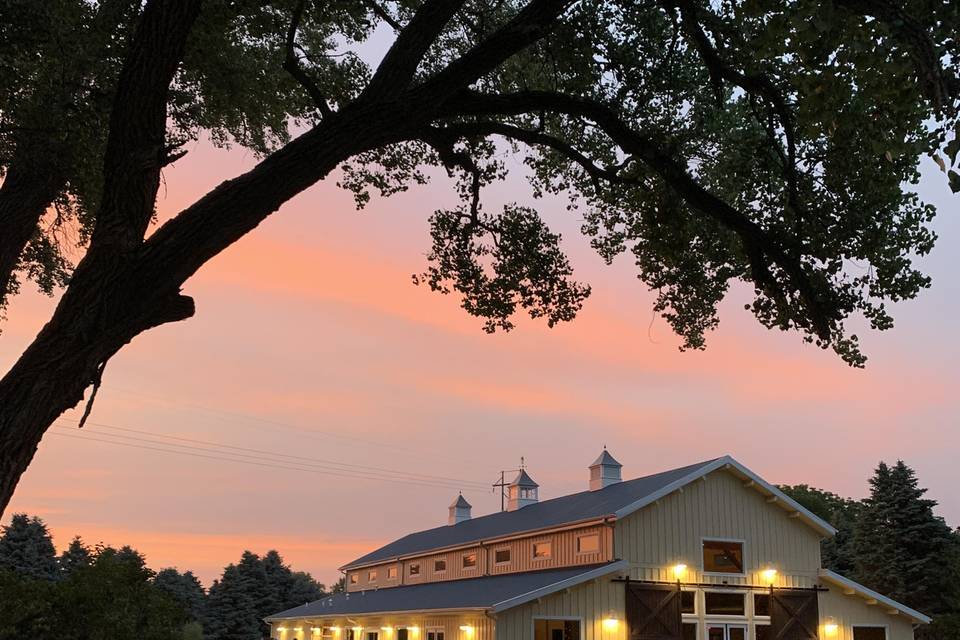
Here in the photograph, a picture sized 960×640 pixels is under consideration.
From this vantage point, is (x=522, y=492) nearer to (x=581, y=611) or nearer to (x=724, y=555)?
(x=724, y=555)

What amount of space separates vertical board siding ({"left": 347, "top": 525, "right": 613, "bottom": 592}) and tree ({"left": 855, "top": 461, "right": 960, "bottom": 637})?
765 inches

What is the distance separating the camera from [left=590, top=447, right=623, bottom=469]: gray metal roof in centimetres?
3036

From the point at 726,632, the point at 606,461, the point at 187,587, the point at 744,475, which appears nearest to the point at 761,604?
the point at 726,632

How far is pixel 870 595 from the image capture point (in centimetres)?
2573

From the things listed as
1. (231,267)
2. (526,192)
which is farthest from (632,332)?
(526,192)

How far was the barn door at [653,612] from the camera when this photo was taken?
76.1 feet

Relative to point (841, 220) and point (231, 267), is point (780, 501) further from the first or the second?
point (841, 220)

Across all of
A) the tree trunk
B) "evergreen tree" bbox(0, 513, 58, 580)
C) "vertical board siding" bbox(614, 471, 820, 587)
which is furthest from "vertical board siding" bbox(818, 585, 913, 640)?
"evergreen tree" bbox(0, 513, 58, 580)

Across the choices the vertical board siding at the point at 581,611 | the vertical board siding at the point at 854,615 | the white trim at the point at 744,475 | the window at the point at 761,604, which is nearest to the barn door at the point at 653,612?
the vertical board siding at the point at 581,611

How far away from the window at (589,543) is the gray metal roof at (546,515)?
54 centimetres

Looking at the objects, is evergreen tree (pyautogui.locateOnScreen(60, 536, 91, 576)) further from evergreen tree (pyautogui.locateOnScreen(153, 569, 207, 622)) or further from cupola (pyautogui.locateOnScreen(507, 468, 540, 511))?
cupola (pyautogui.locateOnScreen(507, 468, 540, 511))

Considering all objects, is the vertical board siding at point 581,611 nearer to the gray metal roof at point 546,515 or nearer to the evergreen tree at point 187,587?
the gray metal roof at point 546,515

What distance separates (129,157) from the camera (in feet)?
19.0

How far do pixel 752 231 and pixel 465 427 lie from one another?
32.2 m
